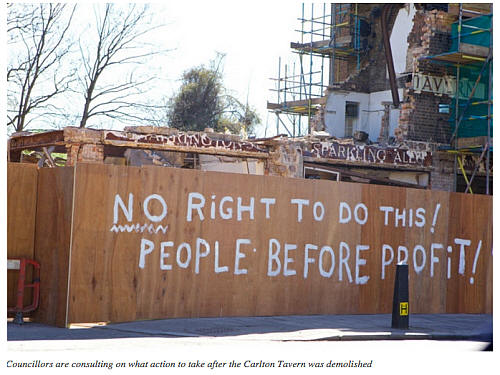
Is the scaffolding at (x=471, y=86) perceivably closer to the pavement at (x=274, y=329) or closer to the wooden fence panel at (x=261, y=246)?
the wooden fence panel at (x=261, y=246)

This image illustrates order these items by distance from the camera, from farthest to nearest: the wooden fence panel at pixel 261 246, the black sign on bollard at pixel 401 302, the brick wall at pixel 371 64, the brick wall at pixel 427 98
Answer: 1. the brick wall at pixel 371 64
2. the brick wall at pixel 427 98
3. the black sign on bollard at pixel 401 302
4. the wooden fence panel at pixel 261 246

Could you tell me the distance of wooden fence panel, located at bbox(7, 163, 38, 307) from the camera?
10.9 meters

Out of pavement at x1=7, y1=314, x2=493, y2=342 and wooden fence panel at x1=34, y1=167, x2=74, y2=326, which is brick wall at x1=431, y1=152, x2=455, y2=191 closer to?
pavement at x1=7, y1=314, x2=493, y2=342

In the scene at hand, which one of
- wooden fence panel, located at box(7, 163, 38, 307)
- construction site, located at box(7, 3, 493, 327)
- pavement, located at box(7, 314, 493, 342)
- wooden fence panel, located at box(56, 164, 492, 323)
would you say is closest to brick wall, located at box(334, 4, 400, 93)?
construction site, located at box(7, 3, 493, 327)

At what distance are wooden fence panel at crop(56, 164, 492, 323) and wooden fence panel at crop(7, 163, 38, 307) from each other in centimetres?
88

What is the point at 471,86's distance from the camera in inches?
1052

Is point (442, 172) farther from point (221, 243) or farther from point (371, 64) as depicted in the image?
point (221, 243)

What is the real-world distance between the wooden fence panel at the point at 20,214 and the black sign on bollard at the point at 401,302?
16.6 ft

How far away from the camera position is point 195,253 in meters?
11.6

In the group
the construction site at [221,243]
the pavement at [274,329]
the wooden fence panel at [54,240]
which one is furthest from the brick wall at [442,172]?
the wooden fence panel at [54,240]

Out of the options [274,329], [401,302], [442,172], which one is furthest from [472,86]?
[274,329]

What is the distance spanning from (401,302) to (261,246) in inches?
86.0

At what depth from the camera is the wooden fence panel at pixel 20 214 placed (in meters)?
10.9
